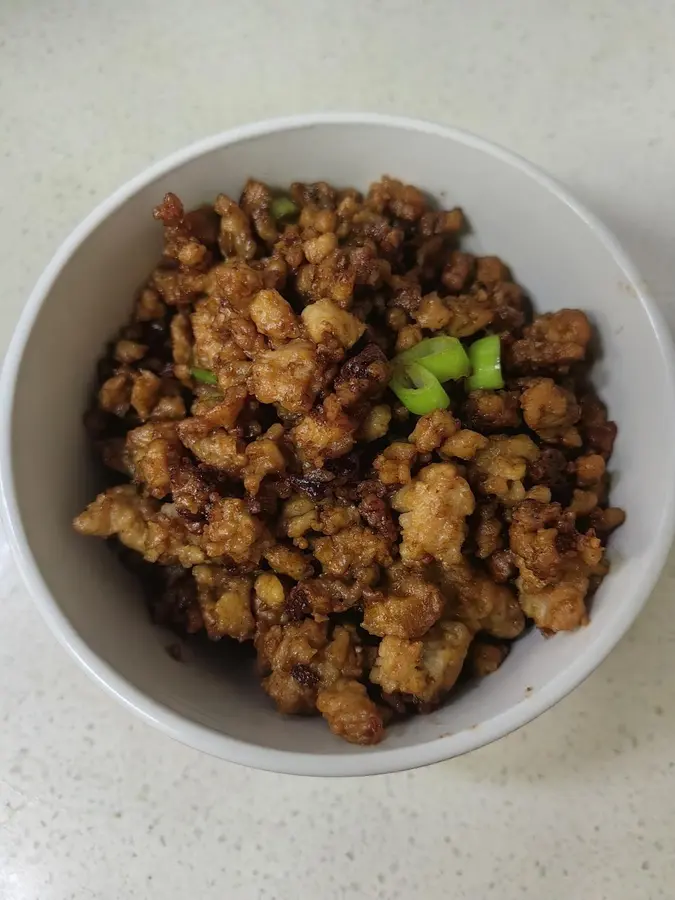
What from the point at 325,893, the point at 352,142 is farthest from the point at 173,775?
the point at 352,142

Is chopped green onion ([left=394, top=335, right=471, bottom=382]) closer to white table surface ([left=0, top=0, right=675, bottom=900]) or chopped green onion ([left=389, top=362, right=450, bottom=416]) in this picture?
chopped green onion ([left=389, top=362, right=450, bottom=416])

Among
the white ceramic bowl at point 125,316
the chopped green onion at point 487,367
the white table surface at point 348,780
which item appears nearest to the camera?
the white ceramic bowl at point 125,316

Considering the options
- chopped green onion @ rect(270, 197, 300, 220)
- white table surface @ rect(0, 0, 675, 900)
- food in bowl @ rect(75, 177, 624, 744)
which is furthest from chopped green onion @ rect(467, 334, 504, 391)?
white table surface @ rect(0, 0, 675, 900)

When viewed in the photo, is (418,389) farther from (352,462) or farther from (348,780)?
(348,780)

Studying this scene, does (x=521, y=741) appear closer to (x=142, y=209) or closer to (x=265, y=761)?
(x=265, y=761)

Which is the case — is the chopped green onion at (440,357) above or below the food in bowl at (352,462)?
above

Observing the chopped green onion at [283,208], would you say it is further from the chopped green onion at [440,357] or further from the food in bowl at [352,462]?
the chopped green onion at [440,357]

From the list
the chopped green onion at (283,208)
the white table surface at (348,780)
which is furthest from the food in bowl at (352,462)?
the white table surface at (348,780)
